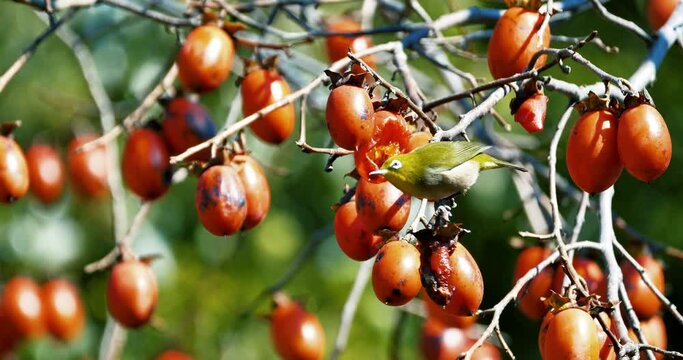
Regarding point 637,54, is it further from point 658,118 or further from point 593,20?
point 658,118

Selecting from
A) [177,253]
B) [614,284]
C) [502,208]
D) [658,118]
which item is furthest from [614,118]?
[177,253]

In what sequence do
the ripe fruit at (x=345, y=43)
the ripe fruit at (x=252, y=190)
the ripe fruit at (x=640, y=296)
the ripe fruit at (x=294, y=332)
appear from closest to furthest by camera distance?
the ripe fruit at (x=252, y=190) < the ripe fruit at (x=640, y=296) < the ripe fruit at (x=345, y=43) < the ripe fruit at (x=294, y=332)

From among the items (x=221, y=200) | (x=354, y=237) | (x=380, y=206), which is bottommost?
(x=221, y=200)

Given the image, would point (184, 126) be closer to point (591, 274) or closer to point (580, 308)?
point (591, 274)

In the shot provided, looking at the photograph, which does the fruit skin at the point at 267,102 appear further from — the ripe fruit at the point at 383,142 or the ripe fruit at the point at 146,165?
the ripe fruit at the point at 383,142

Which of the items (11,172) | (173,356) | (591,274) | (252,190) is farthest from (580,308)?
(173,356)

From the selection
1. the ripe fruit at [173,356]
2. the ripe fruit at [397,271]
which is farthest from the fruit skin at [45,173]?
the ripe fruit at [397,271]

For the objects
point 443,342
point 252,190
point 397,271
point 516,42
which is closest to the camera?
point 397,271
